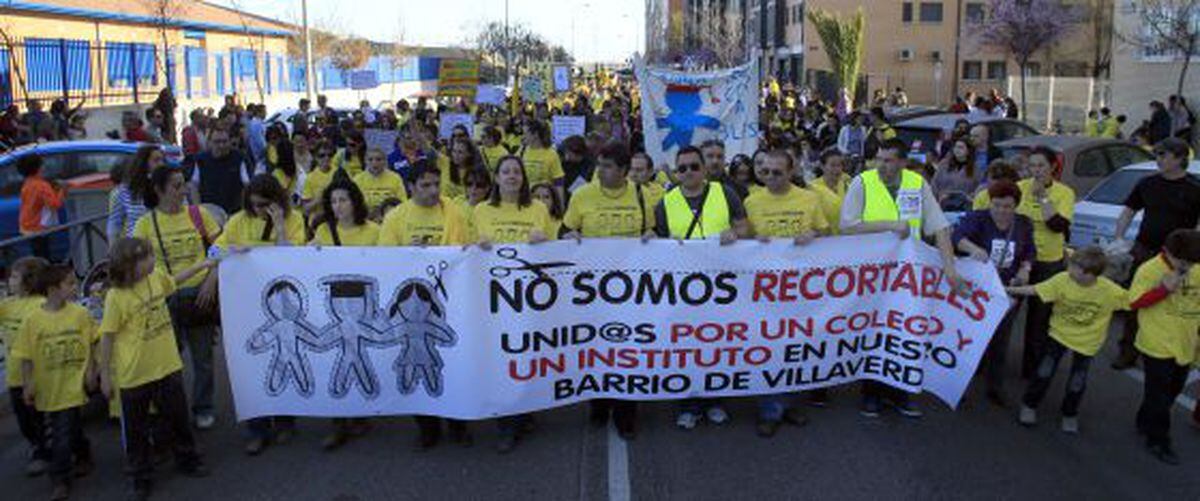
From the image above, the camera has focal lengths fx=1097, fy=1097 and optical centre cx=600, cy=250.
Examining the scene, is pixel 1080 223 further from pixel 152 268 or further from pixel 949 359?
pixel 152 268

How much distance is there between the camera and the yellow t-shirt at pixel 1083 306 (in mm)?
6230

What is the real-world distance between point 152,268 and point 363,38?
6024 cm

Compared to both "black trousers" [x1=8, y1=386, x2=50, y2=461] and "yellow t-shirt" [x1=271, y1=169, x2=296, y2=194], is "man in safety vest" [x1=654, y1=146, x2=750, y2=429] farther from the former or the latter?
"yellow t-shirt" [x1=271, y1=169, x2=296, y2=194]

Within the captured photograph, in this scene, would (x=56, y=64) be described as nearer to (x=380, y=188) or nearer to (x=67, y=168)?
(x=67, y=168)

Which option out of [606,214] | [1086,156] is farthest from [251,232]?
[1086,156]

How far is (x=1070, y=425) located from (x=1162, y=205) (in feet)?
7.78

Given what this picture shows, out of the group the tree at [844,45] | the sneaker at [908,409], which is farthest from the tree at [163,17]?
the sneaker at [908,409]

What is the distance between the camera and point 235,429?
6676 mm

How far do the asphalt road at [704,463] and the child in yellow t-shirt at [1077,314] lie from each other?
0.30m

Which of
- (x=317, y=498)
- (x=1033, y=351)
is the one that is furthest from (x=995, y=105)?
(x=317, y=498)

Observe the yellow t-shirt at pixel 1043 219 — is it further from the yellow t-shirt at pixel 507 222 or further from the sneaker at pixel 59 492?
the sneaker at pixel 59 492

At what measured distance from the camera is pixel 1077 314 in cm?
631

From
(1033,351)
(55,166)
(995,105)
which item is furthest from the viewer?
(995,105)

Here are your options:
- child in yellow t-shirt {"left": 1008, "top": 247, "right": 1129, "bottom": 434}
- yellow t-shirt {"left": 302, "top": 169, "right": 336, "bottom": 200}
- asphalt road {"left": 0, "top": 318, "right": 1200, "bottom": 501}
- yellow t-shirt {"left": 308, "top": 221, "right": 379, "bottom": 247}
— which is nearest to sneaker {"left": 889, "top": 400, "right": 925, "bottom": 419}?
asphalt road {"left": 0, "top": 318, "right": 1200, "bottom": 501}
